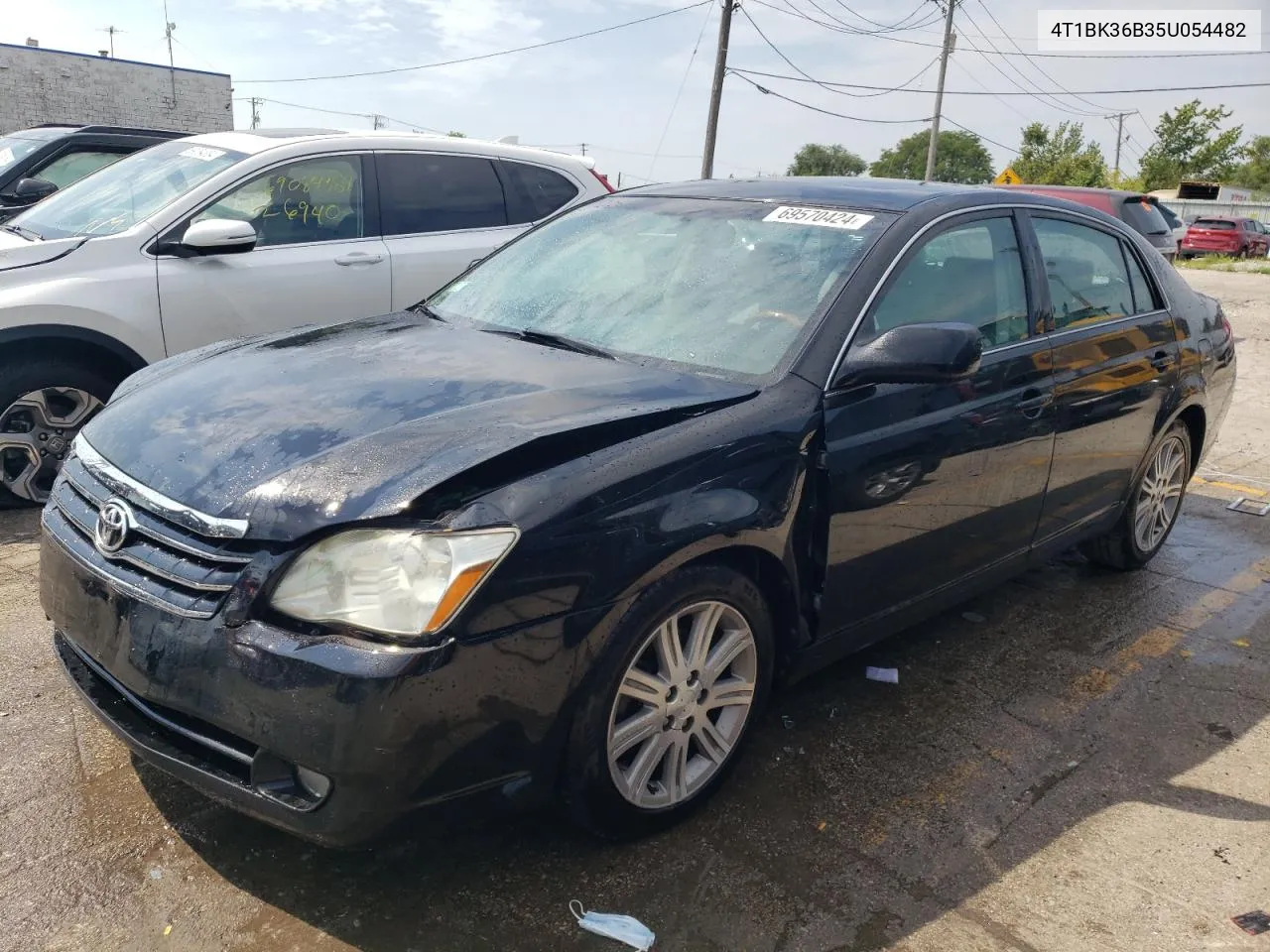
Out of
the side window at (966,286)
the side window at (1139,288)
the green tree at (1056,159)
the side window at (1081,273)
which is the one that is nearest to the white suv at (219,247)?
the side window at (966,286)

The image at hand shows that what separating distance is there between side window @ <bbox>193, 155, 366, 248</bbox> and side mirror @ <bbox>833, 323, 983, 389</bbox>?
359 cm

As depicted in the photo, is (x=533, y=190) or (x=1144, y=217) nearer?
(x=533, y=190)

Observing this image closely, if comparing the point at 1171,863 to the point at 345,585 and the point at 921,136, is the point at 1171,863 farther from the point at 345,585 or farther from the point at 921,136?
the point at 921,136

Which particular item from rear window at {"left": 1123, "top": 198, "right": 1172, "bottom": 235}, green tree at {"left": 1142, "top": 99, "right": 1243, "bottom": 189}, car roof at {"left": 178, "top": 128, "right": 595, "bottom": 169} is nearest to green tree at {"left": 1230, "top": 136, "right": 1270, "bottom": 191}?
green tree at {"left": 1142, "top": 99, "right": 1243, "bottom": 189}

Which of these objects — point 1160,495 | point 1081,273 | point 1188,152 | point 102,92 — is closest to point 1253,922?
point 1081,273

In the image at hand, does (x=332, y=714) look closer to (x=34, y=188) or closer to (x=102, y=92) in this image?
(x=34, y=188)

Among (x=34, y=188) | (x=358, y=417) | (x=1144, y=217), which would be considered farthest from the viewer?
(x=1144, y=217)

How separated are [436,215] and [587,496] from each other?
165 inches

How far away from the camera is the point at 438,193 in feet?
20.1

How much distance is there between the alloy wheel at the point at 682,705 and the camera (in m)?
2.59

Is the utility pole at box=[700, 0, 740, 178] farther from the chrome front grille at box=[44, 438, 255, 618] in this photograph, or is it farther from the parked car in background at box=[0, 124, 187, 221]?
the chrome front grille at box=[44, 438, 255, 618]

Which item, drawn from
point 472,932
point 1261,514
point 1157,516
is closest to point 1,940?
point 472,932

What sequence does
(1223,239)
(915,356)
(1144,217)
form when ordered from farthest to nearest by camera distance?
(1223,239), (1144,217), (915,356)

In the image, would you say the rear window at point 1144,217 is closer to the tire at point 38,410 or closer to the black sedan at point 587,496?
the black sedan at point 587,496
